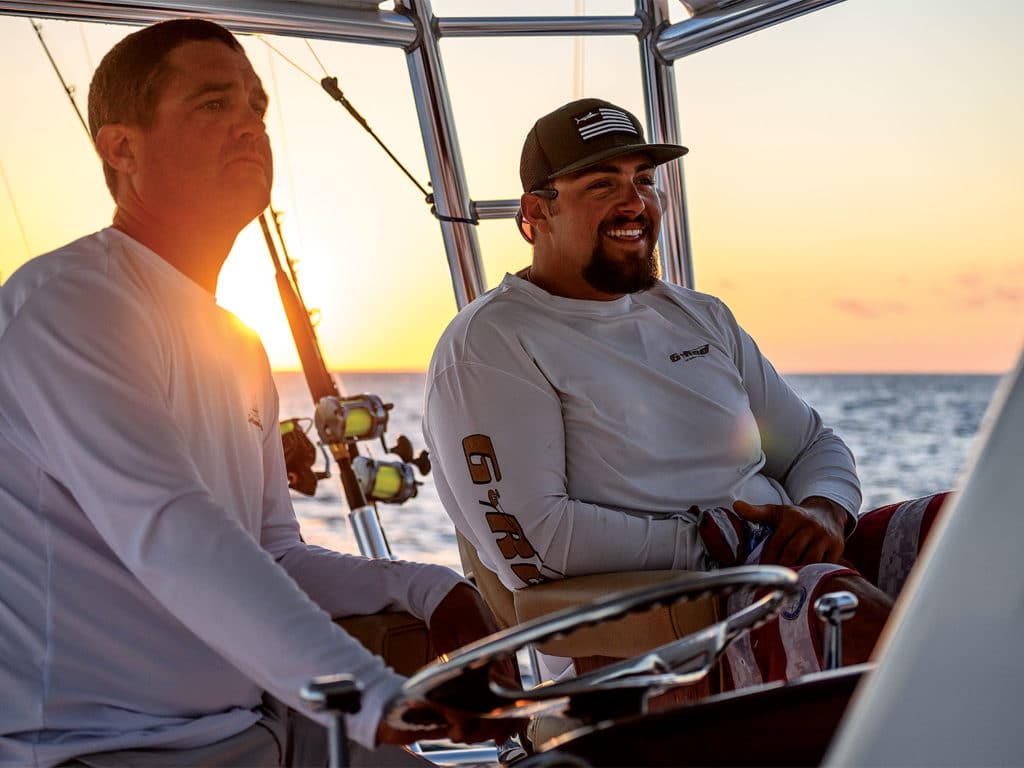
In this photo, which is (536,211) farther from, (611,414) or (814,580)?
→ (814,580)

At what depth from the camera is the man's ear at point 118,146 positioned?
160 centimetres

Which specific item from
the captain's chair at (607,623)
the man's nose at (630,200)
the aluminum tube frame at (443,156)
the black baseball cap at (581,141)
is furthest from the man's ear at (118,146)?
the aluminum tube frame at (443,156)

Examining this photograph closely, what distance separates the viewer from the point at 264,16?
3.03 metres

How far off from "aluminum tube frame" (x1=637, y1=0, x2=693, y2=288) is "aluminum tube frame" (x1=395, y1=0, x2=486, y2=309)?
53 centimetres

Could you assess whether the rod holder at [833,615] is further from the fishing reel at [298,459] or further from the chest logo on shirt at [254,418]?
the fishing reel at [298,459]

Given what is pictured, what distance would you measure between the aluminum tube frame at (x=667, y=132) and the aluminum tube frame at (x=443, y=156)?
53cm

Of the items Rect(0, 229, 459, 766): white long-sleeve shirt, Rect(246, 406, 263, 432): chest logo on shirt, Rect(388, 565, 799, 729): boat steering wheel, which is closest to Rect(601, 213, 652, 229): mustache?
Rect(246, 406, 263, 432): chest logo on shirt

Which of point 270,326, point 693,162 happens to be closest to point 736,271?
point 693,162

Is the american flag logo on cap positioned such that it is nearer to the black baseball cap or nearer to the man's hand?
the black baseball cap

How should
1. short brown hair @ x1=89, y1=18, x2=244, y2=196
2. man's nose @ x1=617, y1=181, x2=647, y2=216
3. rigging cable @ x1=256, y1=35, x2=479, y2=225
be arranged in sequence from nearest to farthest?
short brown hair @ x1=89, y1=18, x2=244, y2=196, man's nose @ x1=617, y1=181, x2=647, y2=216, rigging cable @ x1=256, y1=35, x2=479, y2=225

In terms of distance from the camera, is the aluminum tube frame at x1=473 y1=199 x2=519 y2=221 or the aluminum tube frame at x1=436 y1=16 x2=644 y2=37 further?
the aluminum tube frame at x1=473 y1=199 x2=519 y2=221

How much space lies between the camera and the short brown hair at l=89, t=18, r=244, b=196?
159cm

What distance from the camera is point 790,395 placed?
112 inches

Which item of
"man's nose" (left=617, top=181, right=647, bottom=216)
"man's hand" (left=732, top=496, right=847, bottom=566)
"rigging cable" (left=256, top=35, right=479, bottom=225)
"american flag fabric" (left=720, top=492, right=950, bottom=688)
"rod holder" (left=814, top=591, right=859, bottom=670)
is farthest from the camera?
"rigging cable" (left=256, top=35, right=479, bottom=225)
